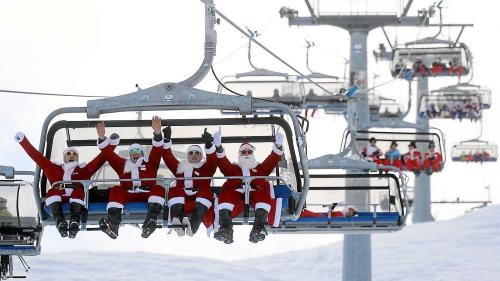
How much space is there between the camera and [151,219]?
14141 millimetres

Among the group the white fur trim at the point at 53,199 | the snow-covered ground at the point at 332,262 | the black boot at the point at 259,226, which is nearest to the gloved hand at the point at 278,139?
the black boot at the point at 259,226

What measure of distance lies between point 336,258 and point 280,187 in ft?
138

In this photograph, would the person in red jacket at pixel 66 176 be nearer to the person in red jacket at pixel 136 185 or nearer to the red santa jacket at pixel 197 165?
the person in red jacket at pixel 136 185

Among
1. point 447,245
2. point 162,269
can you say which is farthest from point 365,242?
point 447,245

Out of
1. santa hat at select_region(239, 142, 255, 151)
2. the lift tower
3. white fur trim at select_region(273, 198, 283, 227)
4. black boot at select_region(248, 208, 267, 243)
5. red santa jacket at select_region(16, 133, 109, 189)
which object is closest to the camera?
black boot at select_region(248, 208, 267, 243)

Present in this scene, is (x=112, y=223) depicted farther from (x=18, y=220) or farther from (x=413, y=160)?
(x=413, y=160)

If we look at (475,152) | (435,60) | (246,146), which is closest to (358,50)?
(435,60)

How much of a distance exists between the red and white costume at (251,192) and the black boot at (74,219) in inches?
65.7

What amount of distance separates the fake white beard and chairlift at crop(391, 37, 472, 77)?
938 inches

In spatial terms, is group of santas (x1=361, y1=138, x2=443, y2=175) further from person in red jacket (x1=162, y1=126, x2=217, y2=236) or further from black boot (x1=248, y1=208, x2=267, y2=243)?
black boot (x1=248, y1=208, x2=267, y2=243)

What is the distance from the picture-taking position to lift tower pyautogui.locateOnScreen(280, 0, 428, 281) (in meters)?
37.1

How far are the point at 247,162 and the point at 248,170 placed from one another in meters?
0.14

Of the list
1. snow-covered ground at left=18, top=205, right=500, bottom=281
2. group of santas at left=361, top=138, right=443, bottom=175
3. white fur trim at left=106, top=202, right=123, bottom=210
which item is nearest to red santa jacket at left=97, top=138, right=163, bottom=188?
white fur trim at left=106, top=202, right=123, bottom=210

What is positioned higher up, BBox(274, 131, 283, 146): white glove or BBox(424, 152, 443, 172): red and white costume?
BBox(274, 131, 283, 146): white glove
